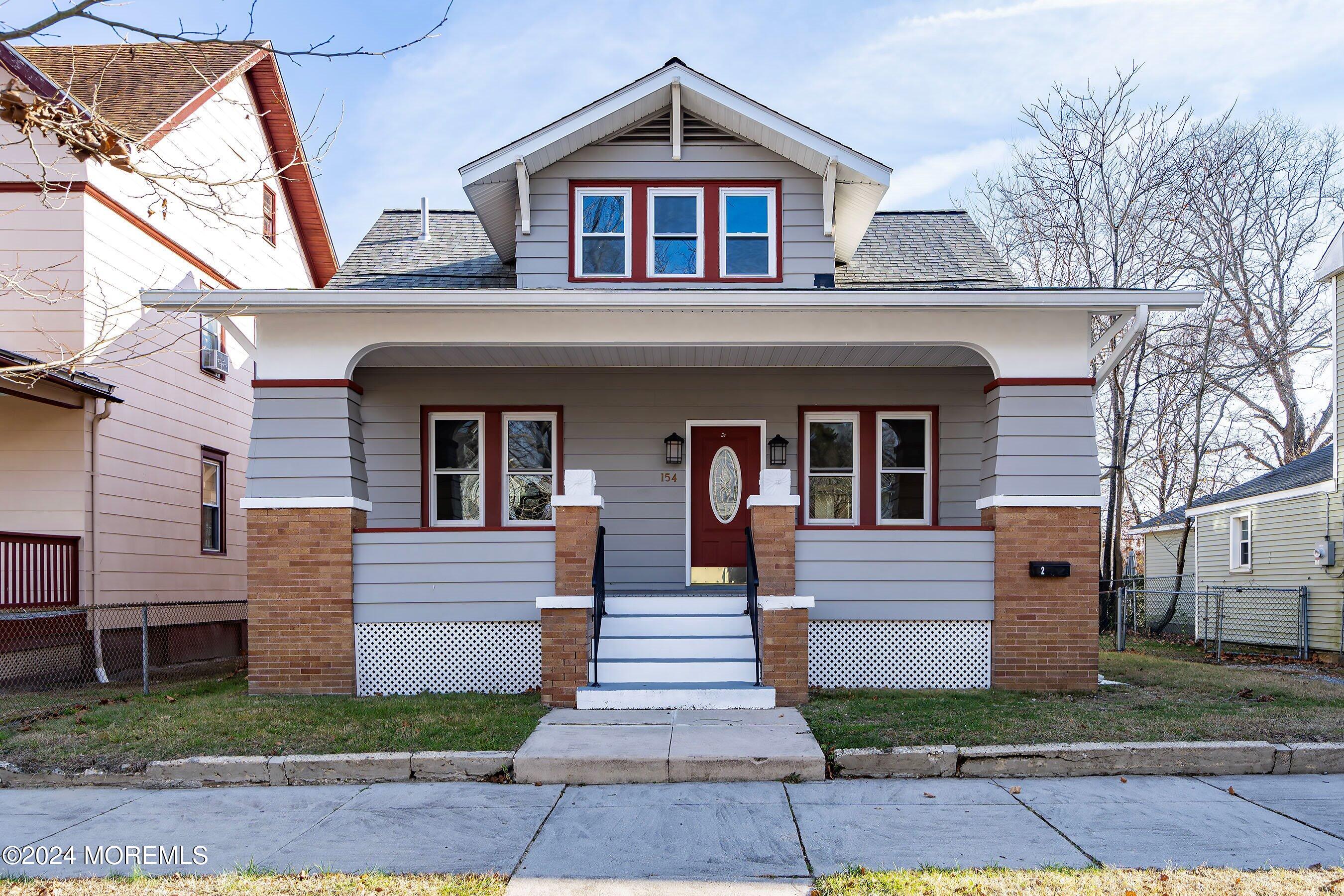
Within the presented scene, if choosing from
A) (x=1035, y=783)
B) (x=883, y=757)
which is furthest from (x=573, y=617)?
(x=1035, y=783)

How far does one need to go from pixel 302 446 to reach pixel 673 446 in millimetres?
4316

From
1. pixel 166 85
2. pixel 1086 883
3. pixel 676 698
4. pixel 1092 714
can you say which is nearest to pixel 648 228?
pixel 676 698

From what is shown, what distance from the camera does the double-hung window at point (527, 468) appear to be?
12.0m

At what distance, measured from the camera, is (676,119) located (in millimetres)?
11008

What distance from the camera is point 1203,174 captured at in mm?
20688

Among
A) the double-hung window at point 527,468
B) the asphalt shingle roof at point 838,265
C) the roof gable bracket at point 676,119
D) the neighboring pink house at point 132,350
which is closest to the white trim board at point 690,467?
the double-hung window at point 527,468

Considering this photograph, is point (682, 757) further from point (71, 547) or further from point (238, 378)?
point (238, 378)

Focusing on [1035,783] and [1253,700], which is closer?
[1035,783]

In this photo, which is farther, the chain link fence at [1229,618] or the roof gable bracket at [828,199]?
the chain link fence at [1229,618]

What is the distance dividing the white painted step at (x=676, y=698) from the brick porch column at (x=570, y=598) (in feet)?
0.69

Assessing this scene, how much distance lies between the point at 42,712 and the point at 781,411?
811 centimetres

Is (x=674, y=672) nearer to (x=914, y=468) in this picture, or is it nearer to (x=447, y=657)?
(x=447, y=657)

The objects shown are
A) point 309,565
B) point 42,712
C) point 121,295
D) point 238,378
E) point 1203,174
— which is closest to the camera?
point 42,712

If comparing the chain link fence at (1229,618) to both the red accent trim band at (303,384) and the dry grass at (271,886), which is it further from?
the dry grass at (271,886)
